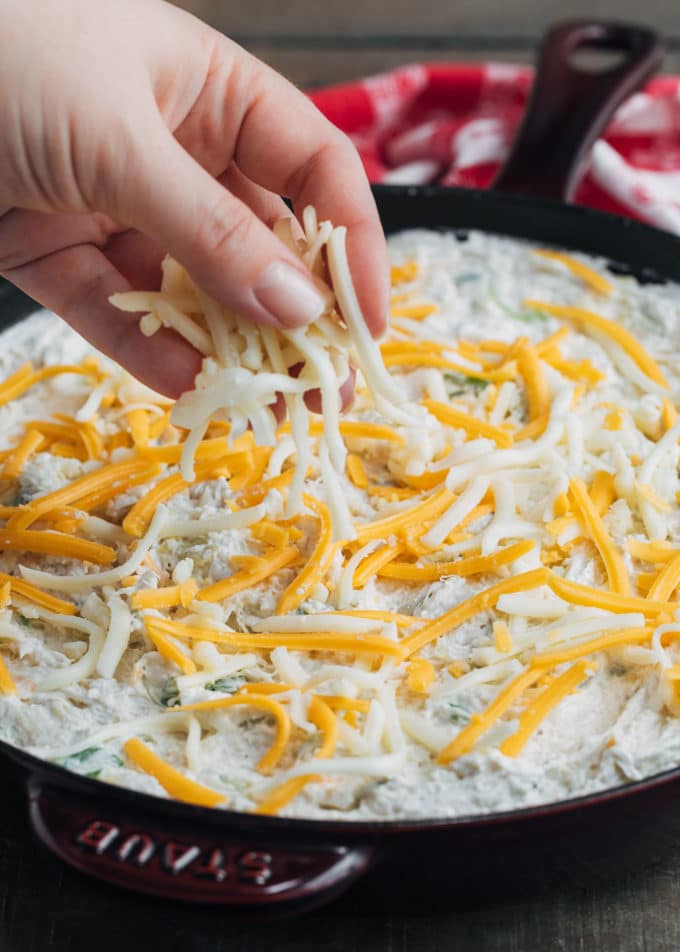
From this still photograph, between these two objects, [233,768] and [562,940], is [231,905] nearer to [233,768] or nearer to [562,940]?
[233,768]

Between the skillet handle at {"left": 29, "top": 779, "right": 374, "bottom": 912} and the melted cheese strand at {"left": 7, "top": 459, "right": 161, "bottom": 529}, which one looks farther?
the melted cheese strand at {"left": 7, "top": 459, "right": 161, "bottom": 529}

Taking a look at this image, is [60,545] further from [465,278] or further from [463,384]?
[465,278]

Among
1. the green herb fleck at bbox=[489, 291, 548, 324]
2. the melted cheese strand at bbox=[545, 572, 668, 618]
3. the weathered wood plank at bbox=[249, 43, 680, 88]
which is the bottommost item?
the weathered wood plank at bbox=[249, 43, 680, 88]

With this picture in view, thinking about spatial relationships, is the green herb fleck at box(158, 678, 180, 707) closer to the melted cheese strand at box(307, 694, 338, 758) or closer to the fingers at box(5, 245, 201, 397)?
the melted cheese strand at box(307, 694, 338, 758)

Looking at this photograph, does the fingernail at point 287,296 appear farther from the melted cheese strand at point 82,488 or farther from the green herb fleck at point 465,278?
the green herb fleck at point 465,278

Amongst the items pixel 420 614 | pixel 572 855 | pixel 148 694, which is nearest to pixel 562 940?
pixel 572 855

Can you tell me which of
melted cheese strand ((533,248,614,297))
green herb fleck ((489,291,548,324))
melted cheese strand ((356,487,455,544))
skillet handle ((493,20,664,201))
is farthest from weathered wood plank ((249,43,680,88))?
melted cheese strand ((356,487,455,544))

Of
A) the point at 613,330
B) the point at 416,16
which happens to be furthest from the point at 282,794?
the point at 416,16
